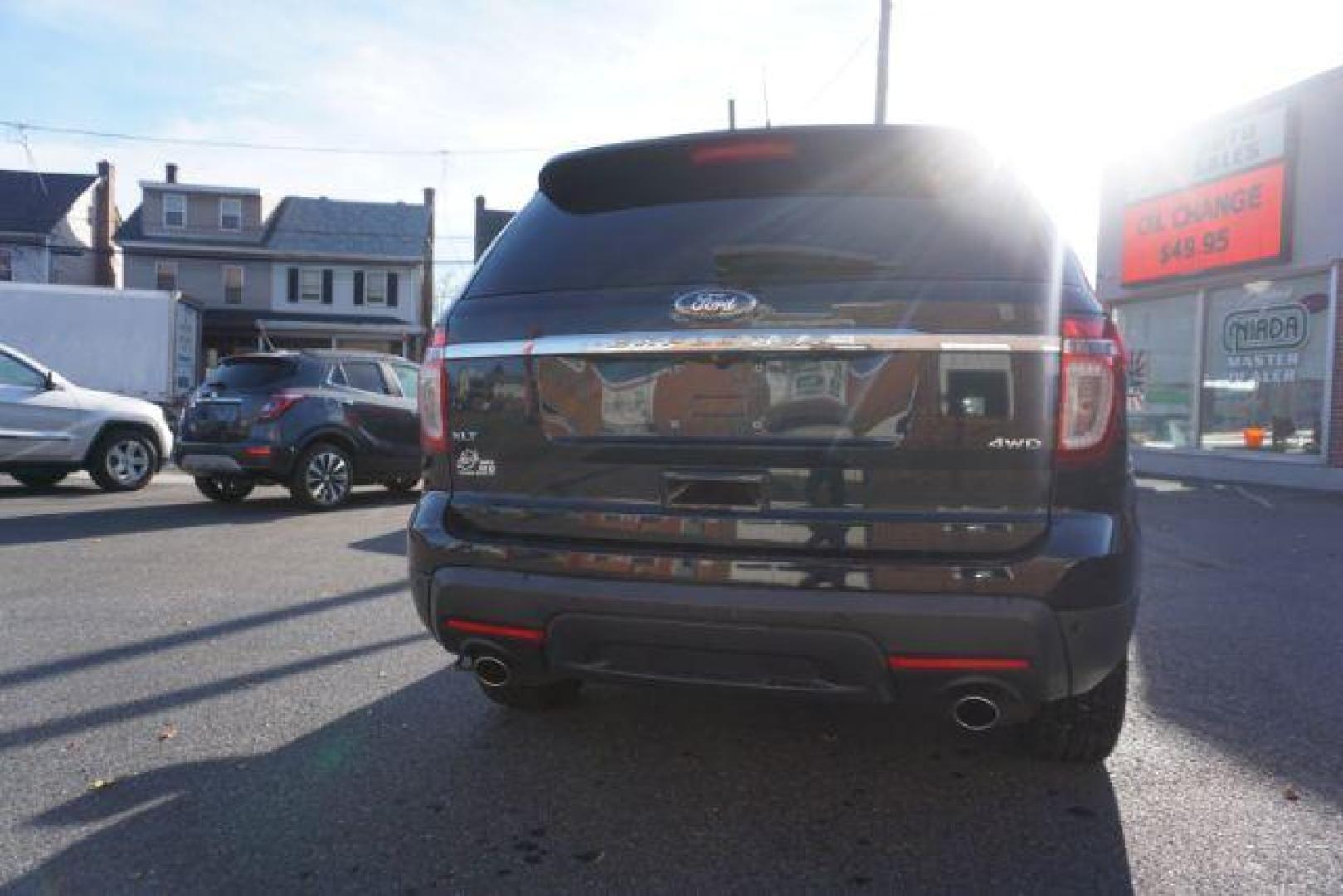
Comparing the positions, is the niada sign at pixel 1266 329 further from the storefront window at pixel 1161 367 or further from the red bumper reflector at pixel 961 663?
the red bumper reflector at pixel 961 663

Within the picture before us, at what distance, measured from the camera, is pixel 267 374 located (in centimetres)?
985

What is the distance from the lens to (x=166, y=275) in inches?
1548

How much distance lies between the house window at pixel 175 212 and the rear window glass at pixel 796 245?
4190cm

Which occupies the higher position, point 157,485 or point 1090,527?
point 1090,527

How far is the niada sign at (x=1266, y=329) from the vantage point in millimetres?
13789

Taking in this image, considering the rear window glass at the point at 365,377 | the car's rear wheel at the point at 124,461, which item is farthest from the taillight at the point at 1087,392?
the car's rear wheel at the point at 124,461

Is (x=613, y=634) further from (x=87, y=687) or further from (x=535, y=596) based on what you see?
(x=87, y=687)

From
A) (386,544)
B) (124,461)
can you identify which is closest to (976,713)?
(386,544)

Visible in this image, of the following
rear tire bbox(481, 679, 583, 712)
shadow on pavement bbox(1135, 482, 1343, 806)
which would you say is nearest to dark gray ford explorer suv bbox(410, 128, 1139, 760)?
rear tire bbox(481, 679, 583, 712)

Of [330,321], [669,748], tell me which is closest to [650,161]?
[669,748]

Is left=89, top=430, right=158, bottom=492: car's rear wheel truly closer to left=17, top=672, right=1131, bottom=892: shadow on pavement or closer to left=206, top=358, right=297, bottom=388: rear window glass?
left=206, top=358, right=297, bottom=388: rear window glass

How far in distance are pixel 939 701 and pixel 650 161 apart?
1739 mm

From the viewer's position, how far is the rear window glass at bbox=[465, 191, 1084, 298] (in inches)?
103

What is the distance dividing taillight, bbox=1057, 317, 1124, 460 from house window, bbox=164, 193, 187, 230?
43.1 meters
